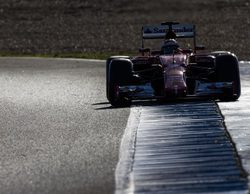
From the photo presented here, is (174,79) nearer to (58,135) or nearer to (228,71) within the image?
(228,71)

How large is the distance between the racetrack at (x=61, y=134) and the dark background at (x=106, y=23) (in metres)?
8.32

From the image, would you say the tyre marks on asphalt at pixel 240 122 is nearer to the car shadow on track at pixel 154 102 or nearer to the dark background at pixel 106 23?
the car shadow on track at pixel 154 102

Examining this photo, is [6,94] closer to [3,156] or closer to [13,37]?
[3,156]

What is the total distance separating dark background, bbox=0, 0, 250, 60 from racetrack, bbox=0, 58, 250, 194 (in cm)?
832

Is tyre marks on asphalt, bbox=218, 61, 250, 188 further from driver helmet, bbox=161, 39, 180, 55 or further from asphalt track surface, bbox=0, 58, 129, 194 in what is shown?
driver helmet, bbox=161, 39, 180, 55

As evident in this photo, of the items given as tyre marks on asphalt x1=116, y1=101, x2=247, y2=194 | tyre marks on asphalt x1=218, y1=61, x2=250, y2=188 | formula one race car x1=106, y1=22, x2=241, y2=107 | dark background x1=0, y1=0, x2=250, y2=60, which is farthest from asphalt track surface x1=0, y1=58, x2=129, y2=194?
dark background x1=0, y1=0, x2=250, y2=60

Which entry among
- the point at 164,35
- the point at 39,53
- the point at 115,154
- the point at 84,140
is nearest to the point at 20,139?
the point at 84,140

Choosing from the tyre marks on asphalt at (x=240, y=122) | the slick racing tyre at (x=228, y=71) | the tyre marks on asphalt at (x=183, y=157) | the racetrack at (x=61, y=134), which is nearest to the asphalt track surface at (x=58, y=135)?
the racetrack at (x=61, y=134)

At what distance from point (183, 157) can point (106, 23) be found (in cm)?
3564

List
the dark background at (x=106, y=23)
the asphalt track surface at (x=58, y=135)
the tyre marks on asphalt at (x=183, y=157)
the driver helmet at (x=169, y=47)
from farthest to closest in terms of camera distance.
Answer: the dark background at (x=106, y=23) < the driver helmet at (x=169, y=47) < the asphalt track surface at (x=58, y=135) < the tyre marks on asphalt at (x=183, y=157)

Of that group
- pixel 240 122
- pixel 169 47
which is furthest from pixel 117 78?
pixel 240 122

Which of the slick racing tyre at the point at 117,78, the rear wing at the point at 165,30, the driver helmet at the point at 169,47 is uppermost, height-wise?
the rear wing at the point at 165,30

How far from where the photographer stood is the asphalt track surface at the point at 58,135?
8797mm

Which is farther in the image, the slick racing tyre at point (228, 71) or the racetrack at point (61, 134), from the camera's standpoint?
the slick racing tyre at point (228, 71)
